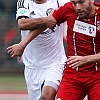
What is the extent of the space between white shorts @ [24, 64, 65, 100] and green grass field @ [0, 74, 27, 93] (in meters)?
5.55

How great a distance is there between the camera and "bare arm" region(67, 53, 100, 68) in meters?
6.97

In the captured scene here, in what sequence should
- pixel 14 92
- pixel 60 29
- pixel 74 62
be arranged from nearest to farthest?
pixel 74 62 < pixel 60 29 < pixel 14 92

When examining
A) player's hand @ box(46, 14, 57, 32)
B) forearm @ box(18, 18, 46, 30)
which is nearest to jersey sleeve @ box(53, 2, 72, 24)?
player's hand @ box(46, 14, 57, 32)

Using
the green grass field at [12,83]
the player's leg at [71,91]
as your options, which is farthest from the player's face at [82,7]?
the green grass field at [12,83]

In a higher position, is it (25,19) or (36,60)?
(25,19)

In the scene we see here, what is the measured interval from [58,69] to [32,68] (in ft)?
1.90

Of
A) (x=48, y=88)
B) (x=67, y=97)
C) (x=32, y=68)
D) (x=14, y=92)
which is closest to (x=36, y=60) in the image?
(x=32, y=68)

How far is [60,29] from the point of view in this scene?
818 cm

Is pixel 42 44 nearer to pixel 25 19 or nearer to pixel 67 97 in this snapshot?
pixel 25 19

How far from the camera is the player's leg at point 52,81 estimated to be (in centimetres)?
771

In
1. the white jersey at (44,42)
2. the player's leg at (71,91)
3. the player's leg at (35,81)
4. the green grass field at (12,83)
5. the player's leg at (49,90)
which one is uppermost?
the white jersey at (44,42)

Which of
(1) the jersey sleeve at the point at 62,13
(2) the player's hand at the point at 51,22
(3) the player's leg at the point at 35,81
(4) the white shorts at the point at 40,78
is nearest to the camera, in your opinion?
(1) the jersey sleeve at the point at 62,13

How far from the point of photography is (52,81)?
7852 mm

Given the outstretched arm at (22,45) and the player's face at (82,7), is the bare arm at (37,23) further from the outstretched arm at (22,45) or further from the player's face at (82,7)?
the player's face at (82,7)
